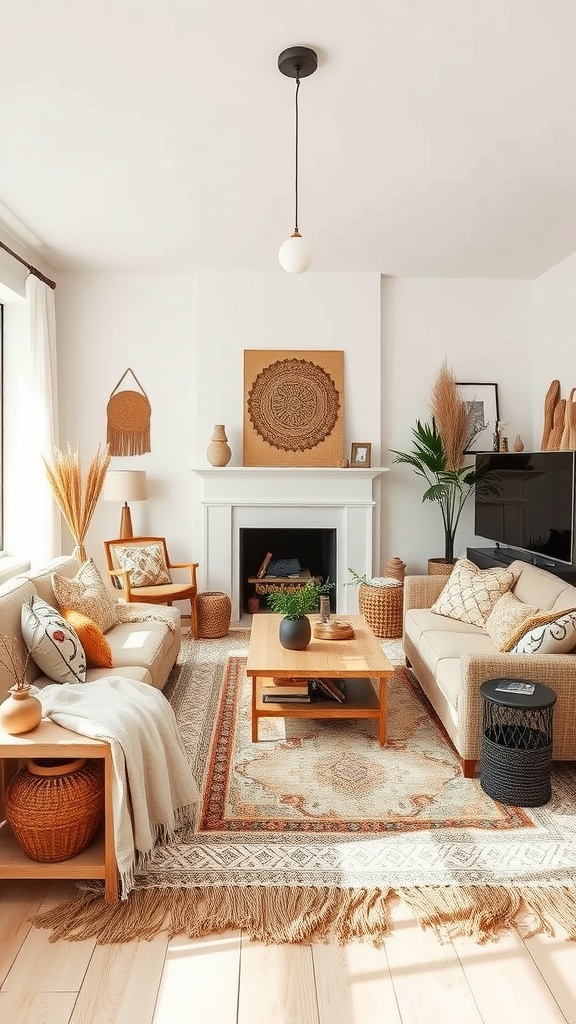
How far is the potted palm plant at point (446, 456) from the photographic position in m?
5.56

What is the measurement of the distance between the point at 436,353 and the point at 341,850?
170 inches

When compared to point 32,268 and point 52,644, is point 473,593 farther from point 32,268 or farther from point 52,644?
point 32,268

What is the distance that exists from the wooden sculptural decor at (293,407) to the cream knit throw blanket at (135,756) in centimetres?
325

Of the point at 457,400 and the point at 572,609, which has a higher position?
the point at 457,400

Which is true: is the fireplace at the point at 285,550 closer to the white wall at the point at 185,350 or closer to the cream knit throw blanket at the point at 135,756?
the white wall at the point at 185,350

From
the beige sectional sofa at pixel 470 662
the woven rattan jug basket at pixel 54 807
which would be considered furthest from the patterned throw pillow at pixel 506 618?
the woven rattan jug basket at pixel 54 807

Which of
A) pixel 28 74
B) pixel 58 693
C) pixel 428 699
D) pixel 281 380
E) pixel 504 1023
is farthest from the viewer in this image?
pixel 281 380

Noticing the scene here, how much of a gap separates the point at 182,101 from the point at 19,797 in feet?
8.93

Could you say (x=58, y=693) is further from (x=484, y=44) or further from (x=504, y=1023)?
(x=484, y=44)

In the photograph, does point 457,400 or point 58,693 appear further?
point 457,400

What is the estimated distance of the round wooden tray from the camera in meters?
3.82

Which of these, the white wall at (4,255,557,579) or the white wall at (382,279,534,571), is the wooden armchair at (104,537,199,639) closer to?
the white wall at (4,255,557,579)

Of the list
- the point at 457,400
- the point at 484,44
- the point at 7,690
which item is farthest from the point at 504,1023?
the point at 457,400

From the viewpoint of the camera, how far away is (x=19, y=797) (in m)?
2.18
